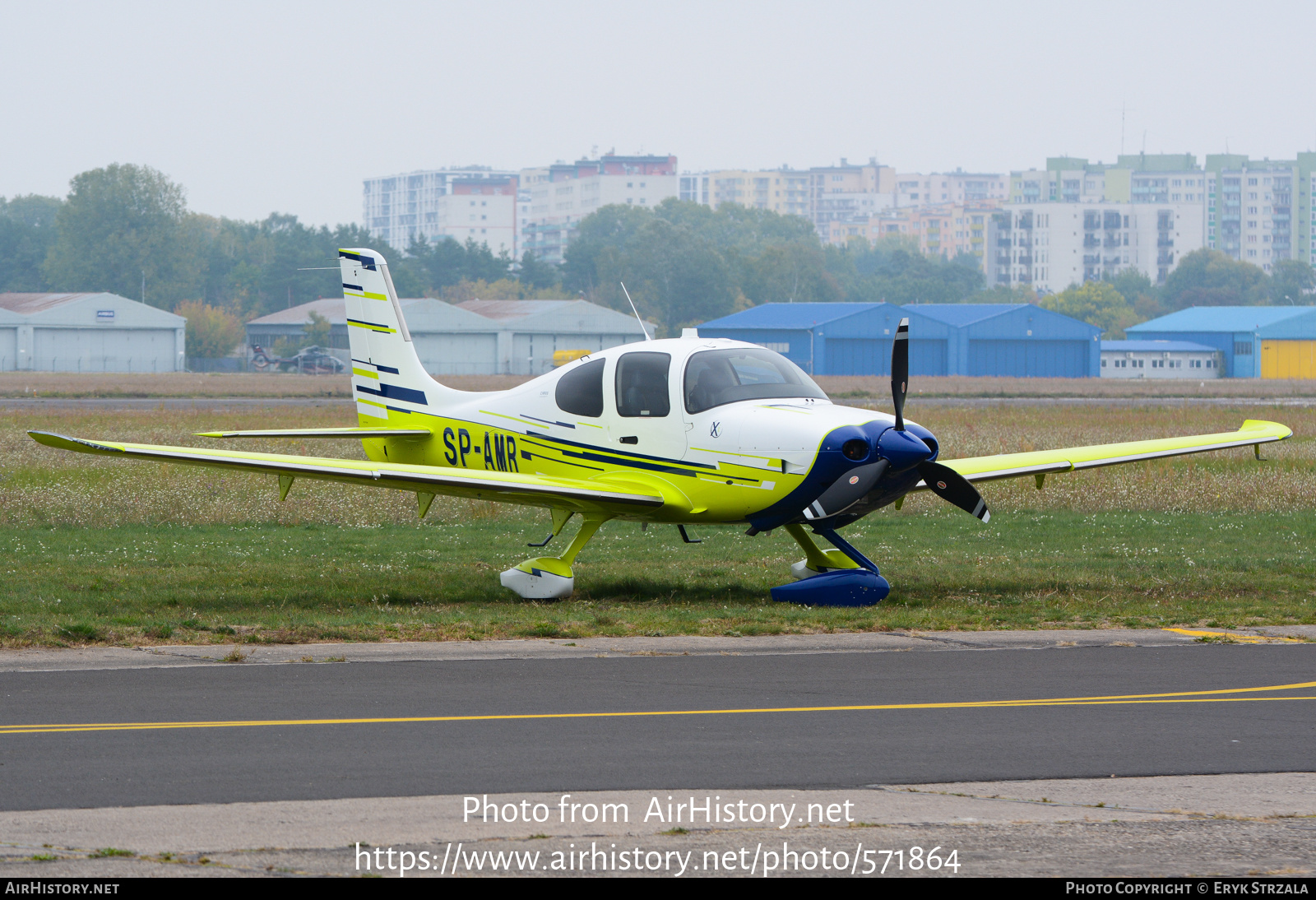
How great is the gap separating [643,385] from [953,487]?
322cm

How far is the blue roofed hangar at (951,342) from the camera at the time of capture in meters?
→ 114

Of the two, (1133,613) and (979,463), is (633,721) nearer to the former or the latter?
(1133,613)

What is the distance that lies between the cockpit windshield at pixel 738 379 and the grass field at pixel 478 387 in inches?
1885

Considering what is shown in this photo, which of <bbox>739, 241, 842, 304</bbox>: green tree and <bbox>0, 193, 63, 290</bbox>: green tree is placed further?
<bbox>739, 241, 842, 304</bbox>: green tree

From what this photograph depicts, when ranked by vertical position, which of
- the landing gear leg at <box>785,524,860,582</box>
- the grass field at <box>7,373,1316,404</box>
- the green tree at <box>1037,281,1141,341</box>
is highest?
the green tree at <box>1037,281,1141,341</box>

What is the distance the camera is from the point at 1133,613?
541 inches

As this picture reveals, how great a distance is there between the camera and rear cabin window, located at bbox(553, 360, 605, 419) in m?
14.8

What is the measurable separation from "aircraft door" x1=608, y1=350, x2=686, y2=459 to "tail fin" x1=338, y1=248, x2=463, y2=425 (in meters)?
3.48

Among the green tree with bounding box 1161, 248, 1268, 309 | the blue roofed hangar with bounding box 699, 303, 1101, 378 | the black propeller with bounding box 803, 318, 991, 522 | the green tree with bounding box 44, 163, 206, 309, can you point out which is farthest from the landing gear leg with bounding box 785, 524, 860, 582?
the green tree with bounding box 1161, 248, 1268, 309

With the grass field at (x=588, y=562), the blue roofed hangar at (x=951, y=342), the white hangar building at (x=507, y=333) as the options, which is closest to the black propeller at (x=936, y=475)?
the grass field at (x=588, y=562)

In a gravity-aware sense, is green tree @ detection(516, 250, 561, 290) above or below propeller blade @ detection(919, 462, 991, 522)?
above

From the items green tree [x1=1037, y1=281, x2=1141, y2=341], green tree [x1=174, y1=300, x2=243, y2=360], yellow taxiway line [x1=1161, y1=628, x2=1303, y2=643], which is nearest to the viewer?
yellow taxiway line [x1=1161, y1=628, x2=1303, y2=643]

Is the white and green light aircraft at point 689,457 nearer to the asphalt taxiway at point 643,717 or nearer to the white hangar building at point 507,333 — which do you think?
the asphalt taxiway at point 643,717

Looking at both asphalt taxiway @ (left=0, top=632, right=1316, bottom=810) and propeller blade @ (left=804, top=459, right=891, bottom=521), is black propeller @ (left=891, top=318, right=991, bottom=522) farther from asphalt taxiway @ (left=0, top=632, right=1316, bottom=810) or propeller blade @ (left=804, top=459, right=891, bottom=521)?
asphalt taxiway @ (left=0, top=632, right=1316, bottom=810)
